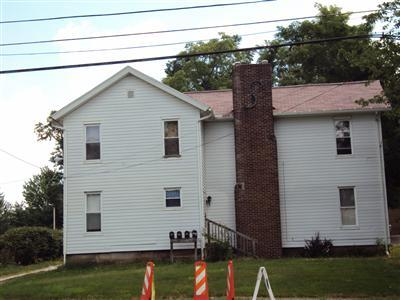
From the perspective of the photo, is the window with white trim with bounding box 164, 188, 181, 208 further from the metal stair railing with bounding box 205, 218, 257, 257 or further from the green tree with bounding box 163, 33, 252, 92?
the green tree with bounding box 163, 33, 252, 92

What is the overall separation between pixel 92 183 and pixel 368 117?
11.8 metres

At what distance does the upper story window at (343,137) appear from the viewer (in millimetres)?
24031

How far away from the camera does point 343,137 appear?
24109 mm

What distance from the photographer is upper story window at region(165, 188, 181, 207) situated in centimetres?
2328

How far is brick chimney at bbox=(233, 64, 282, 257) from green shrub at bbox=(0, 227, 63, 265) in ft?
43.5

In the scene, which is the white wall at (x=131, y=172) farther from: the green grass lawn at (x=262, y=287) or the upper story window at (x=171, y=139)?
the green grass lawn at (x=262, y=287)

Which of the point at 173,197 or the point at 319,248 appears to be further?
the point at 173,197

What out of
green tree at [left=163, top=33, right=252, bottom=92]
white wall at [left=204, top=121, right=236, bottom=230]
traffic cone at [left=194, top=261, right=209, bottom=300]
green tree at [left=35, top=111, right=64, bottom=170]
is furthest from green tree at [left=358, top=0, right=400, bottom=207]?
green tree at [left=35, top=111, right=64, bottom=170]

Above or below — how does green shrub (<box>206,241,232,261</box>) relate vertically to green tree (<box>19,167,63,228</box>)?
below

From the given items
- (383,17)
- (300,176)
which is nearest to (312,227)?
(300,176)

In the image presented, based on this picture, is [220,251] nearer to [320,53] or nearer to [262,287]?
[262,287]

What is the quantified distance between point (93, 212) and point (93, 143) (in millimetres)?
2854

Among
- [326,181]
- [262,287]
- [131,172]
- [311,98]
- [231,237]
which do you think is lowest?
[262,287]

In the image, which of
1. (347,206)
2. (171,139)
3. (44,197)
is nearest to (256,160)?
(171,139)
